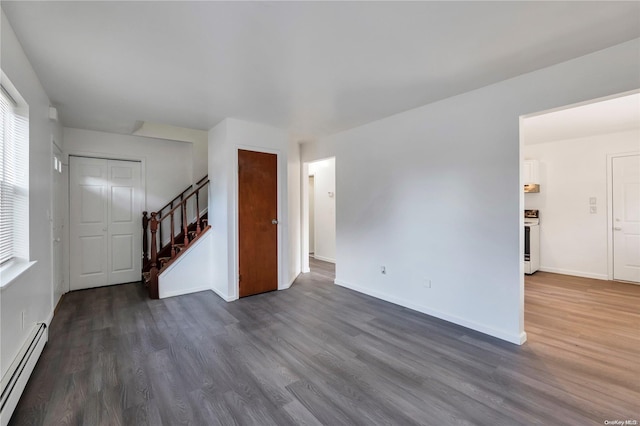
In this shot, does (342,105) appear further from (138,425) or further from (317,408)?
(138,425)

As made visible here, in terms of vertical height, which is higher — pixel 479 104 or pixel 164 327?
pixel 479 104

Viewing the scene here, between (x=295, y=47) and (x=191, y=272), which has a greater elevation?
(x=295, y=47)

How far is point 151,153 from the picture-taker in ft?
16.5

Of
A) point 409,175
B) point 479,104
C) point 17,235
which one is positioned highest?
point 479,104

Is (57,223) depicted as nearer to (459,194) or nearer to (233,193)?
(233,193)

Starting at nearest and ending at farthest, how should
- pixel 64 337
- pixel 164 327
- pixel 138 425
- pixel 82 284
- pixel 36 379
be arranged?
pixel 138 425, pixel 36 379, pixel 64 337, pixel 164 327, pixel 82 284

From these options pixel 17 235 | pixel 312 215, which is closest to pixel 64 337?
→ pixel 17 235

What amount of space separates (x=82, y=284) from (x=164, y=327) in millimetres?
2498

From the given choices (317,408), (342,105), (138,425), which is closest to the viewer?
(138,425)

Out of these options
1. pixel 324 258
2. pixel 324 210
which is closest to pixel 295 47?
pixel 324 210

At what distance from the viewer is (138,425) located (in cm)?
168

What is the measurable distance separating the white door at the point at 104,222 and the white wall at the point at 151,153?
15 centimetres

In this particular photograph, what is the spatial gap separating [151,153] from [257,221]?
2.52 metres

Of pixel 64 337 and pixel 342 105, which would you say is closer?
pixel 64 337
